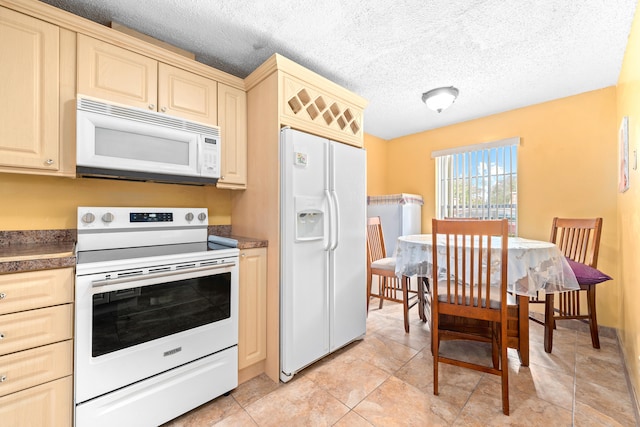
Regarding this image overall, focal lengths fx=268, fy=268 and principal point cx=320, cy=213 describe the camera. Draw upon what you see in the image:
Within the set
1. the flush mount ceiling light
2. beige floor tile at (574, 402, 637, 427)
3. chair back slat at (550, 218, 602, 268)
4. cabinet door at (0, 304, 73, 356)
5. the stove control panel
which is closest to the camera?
cabinet door at (0, 304, 73, 356)

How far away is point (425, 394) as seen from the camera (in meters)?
1.72

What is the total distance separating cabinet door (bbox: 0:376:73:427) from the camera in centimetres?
113

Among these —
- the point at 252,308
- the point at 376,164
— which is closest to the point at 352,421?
the point at 252,308

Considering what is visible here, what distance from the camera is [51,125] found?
58.2 inches

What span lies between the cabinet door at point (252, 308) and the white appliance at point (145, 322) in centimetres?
8

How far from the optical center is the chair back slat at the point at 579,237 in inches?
91.0

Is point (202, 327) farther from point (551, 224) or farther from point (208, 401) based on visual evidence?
point (551, 224)

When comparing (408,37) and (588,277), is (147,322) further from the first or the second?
(588,277)

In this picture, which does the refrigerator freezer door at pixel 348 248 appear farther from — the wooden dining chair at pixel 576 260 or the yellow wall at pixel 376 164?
the yellow wall at pixel 376 164

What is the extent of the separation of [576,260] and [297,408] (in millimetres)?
2787

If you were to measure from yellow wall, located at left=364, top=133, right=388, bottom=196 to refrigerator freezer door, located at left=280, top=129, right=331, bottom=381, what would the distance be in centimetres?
224

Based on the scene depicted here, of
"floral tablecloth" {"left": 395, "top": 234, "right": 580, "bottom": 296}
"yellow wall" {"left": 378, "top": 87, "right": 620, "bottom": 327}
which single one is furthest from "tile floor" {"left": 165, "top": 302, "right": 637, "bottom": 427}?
"yellow wall" {"left": 378, "top": 87, "right": 620, "bottom": 327}

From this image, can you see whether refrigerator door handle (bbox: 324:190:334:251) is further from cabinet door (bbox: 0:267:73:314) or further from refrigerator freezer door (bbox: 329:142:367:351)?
cabinet door (bbox: 0:267:73:314)

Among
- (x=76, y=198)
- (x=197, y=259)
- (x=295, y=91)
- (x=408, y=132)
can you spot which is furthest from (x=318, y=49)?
(x=408, y=132)
